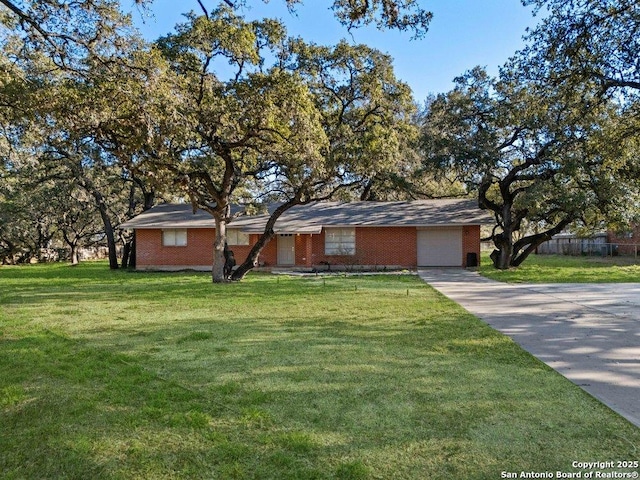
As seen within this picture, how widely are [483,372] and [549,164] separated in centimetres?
1754

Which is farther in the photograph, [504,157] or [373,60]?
[504,157]

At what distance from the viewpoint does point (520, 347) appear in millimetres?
5539

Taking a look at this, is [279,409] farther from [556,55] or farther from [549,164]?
[549,164]

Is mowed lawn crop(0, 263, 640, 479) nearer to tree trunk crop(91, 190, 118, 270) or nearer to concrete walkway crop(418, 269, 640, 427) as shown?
concrete walkway crop(418, 269, 640, 427)

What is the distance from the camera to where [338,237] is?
22.5 m

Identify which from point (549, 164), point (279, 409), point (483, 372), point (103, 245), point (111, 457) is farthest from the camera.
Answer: point (103, 245)

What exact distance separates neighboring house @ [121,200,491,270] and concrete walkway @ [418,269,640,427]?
8.88 metres

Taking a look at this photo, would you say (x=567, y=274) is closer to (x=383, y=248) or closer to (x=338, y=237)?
(x=383, y=248)

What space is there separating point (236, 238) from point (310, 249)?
4134 millimetres

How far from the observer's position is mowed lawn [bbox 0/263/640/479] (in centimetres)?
276

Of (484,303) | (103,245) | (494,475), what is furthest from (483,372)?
(103,245)

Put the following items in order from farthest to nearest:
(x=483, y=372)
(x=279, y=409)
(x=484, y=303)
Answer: (x=484, y=303) → (x=483, y=372) → (x=279, y=409)

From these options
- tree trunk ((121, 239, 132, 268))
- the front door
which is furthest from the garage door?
tree trunk ((121, 239, 132, 268))

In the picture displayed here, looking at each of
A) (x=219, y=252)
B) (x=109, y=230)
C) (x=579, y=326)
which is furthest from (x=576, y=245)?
(x=109, y=230)
